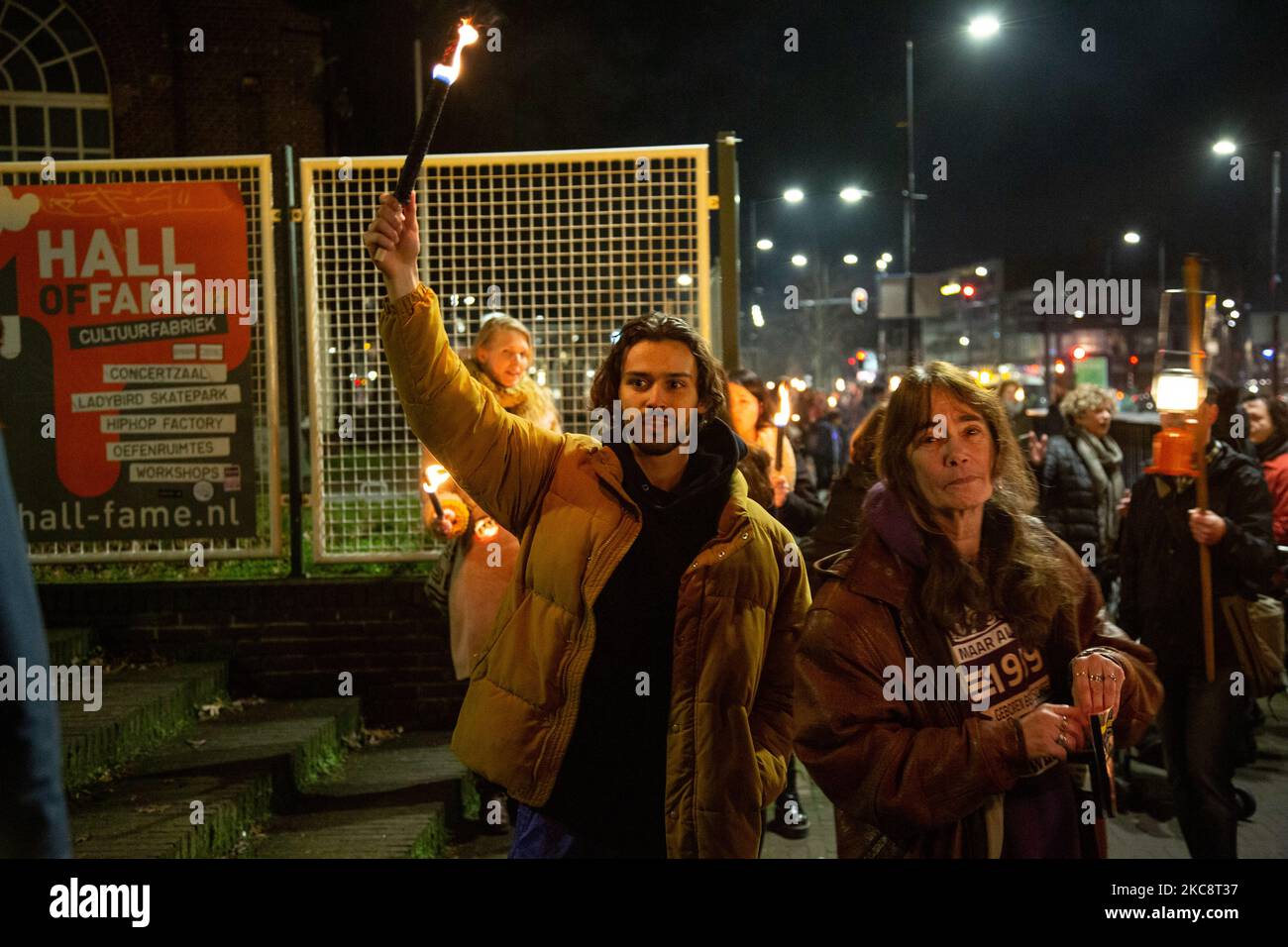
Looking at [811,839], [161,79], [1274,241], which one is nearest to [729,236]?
[811,839]

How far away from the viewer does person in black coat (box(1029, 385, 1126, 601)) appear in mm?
7711

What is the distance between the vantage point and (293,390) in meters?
6.95

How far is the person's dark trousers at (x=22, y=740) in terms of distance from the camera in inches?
56.6

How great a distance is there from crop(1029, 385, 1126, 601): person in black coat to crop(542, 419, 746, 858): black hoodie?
5.34m

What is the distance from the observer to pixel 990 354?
8012 centimetres

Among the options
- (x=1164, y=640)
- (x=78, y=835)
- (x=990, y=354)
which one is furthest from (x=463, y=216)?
Answer: (x=990, y=354)

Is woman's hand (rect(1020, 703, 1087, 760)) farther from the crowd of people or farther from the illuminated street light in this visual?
the illuminated street light

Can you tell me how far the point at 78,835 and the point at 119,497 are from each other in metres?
2.90

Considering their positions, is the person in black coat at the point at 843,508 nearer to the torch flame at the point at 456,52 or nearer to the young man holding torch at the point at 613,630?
the young man holding torch at the point at 613,630

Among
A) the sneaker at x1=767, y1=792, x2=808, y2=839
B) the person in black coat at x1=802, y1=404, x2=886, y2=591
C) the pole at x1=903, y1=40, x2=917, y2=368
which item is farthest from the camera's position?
the pole at x1=903, y1=40, x2=917, y2=368

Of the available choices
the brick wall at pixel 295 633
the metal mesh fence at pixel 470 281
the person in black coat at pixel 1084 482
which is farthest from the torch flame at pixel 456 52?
the person in black coat at pixel 1084 482

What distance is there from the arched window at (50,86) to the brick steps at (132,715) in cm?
1116

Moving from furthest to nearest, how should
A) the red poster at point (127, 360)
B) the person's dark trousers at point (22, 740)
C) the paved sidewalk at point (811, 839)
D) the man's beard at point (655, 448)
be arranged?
the red poster at point (127, 360), the paved sidewalk at point (811, 839), the man's beard at point (655, 448), the person's dark trousers at point (22, 740)

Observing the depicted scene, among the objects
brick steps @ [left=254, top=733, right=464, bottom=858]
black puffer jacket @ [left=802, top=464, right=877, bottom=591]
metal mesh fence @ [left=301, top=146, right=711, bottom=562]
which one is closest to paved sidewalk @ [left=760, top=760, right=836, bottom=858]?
black puffer jacket @ [left=802, top=464, right=877, bottom=591]
